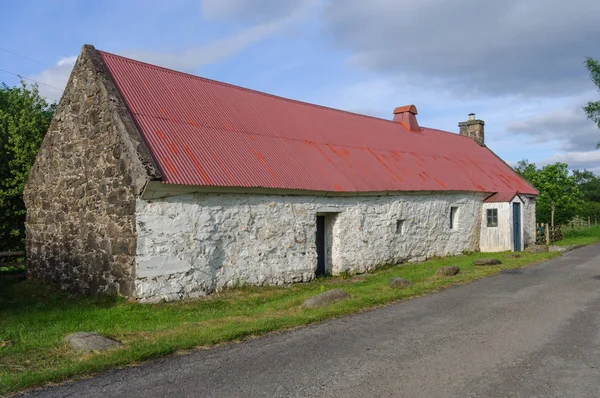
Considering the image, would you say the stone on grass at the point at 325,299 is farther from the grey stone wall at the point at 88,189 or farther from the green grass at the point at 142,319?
the grey stone wall at the point at 88,189

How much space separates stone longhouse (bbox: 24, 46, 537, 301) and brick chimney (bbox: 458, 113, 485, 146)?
36.6 feet

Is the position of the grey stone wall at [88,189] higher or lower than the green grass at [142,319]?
higher

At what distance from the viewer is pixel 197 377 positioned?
539 centimetres

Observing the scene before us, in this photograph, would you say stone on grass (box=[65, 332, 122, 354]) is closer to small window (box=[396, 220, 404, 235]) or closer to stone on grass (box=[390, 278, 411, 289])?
stone on grass (box=[390, 278, 411, 289])

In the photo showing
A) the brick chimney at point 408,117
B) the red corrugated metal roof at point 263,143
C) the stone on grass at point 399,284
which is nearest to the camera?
the stone on grass at point 399,284

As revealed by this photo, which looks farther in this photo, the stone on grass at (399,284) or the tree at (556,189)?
the tree at (556,189)

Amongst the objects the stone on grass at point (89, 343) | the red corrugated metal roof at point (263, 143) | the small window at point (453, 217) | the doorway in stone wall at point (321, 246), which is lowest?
the stone on grass at point (89, 343)

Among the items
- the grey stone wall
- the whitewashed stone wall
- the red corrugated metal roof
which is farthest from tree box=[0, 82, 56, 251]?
the whitewashed stone wall

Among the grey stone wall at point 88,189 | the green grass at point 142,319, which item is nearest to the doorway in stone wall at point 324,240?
the green grass at point 142,319

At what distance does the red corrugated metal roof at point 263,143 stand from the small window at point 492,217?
91 cm

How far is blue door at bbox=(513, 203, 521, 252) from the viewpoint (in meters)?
19.7

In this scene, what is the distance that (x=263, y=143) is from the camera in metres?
13.9

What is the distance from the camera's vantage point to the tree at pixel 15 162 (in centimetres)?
1655

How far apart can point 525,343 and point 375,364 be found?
7.67 ft
